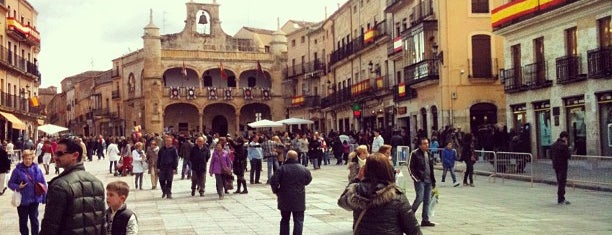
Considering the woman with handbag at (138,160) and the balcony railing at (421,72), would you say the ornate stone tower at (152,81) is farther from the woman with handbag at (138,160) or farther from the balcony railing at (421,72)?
the woman with handbag at (138,160)

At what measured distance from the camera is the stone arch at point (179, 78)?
63688 mm

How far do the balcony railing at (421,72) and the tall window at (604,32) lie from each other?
11.3 metres

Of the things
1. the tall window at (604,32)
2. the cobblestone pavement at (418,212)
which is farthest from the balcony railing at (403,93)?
the cobblestone pavement at (418,212)

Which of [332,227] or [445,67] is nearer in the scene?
[332,227]

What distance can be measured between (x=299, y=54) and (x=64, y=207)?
5840cm

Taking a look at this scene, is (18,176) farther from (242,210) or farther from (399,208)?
(399,208)

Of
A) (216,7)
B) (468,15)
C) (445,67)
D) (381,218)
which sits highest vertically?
(216,7)

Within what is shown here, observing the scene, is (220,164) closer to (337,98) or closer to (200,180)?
(200,180)

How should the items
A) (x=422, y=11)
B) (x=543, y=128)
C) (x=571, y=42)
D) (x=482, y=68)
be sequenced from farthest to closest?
1. (x=422, y=11)
2. (x=482, y=68)
3. (x=543, y=128)
4. (x=571, y=42)

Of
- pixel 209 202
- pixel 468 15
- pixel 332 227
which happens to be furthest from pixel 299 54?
pixel 332 227

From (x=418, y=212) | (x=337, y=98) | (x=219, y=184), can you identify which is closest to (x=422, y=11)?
(x=337, y=98)

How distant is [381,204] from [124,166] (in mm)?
21497

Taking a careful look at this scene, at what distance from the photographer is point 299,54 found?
63.2 meters

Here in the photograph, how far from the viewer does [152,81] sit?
2421 inches
